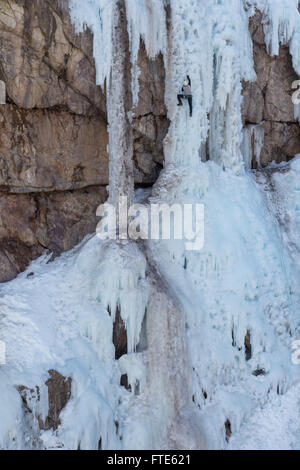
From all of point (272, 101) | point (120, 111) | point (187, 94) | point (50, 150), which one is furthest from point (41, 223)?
point (272, 101)

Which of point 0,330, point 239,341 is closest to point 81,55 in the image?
point 0,330

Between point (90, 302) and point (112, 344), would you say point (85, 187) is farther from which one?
point (112, 344)

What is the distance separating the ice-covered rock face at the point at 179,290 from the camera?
7.35m

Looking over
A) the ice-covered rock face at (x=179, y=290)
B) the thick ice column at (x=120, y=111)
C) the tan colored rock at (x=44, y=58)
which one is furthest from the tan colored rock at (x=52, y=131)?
the thick ice column at (x=120, y=111)

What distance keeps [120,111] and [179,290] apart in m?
3.57

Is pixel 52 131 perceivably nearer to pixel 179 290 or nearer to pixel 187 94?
pixel 187 94

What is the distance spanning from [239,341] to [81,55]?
Result: 20.3ft

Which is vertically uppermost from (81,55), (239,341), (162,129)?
(81,55)

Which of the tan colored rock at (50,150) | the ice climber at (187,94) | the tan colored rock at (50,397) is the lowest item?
the tan colored rock at (50,397)

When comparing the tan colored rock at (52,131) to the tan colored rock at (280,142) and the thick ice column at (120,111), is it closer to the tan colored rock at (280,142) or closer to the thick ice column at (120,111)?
the thick ice column at (120,111)

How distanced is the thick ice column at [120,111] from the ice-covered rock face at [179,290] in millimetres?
26

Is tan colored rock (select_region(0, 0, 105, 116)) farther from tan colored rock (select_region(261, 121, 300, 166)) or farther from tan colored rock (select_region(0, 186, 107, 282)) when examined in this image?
tan colored rock (select_region(261, 121, 300, 166))

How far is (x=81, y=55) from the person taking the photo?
899 cm
